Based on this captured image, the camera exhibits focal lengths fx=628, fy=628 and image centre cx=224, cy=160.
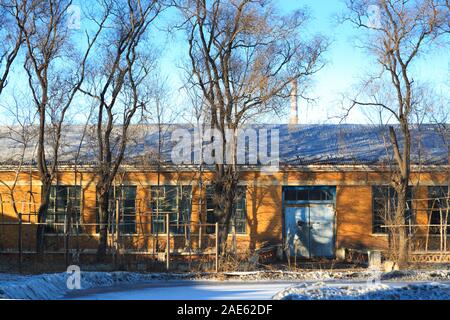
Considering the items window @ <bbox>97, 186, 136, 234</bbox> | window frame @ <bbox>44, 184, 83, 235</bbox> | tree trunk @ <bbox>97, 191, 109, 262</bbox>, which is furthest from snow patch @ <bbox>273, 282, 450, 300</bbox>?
window frame @ <bbox>44, 184, 83, 235</bbox>

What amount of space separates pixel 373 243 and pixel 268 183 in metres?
5.56

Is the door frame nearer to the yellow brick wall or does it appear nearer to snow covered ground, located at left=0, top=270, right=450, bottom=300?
the yellow brick wall

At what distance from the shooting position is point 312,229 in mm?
29234

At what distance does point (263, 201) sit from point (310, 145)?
4516 millimetres

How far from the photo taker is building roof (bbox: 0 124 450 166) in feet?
97.6

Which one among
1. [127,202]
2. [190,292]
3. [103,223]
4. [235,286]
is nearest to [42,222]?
[103,223]

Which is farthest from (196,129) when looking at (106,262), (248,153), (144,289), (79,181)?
(144,289)

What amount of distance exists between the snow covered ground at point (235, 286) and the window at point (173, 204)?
9.04 metres

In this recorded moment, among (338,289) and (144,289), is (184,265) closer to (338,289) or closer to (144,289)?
(144,289)

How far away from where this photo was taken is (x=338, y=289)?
13.4m

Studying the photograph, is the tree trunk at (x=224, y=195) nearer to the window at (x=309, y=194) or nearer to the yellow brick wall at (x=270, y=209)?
the yellow brick wall at (x=270, y=209)

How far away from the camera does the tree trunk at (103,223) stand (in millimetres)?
26078

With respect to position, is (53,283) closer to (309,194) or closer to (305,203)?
(305,203)

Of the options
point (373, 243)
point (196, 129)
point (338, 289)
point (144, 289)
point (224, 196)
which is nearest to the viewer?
point (338, 289)
